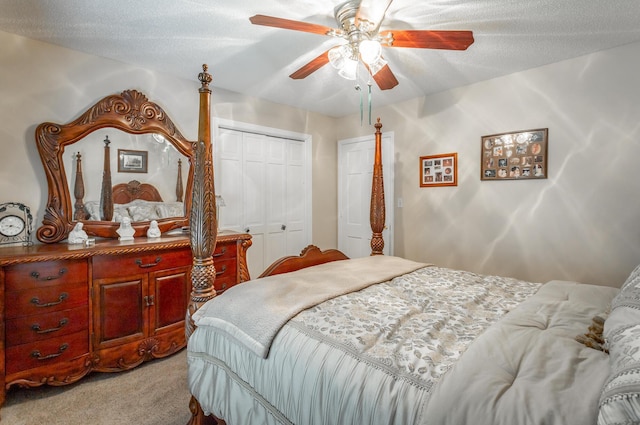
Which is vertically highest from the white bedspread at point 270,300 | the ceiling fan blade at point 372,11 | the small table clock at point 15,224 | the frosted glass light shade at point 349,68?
the ceiling fan blade at point 372,11

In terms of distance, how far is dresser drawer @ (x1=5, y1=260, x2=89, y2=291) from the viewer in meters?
1.87

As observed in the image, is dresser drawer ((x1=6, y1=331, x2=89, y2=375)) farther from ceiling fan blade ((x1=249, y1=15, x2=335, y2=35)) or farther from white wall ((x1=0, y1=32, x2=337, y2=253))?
ceiling fan blade ((x1=249, y1=15, x2=335, y2=35))

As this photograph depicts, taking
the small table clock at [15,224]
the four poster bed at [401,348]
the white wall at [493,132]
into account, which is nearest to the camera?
the four poster bed at [401,348]

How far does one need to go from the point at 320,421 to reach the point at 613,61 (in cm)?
324

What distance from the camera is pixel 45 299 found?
1986 millimetres

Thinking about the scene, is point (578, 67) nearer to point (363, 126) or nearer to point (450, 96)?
point (450, 96)

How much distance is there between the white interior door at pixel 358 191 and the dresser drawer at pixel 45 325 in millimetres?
2986

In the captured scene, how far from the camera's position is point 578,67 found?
8.45 ft

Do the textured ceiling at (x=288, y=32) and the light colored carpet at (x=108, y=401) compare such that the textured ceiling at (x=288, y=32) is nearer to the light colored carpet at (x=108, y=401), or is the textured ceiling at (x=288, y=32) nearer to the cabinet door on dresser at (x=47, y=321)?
the cabinet door on dresser at (x=47, y=321)

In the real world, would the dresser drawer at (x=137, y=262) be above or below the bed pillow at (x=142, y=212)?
below

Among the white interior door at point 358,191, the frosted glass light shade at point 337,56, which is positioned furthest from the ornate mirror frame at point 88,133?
the white interior door at point 358,191

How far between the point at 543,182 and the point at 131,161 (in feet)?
11.9

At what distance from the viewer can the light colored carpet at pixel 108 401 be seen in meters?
1.81

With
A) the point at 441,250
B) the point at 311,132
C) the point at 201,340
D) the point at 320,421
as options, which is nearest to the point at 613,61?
the point at 441,250
